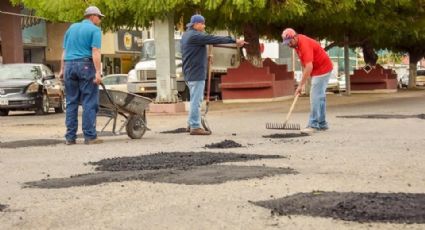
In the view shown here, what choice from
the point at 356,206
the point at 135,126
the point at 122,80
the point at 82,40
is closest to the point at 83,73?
the point at 82,40

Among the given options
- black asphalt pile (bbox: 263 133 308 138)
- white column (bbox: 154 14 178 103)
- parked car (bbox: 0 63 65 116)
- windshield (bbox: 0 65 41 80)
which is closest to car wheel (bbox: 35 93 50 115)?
parked car (bbox: 0 63 65 116)

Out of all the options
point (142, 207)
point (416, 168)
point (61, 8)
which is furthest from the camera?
point (61, 8)

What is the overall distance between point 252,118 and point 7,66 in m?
9.40

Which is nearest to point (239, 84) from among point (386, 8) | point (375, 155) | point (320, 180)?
point (386, 8)

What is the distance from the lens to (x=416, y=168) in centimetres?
777

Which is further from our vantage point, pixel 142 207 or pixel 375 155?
pixel 375 155

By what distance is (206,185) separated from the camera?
6.76m

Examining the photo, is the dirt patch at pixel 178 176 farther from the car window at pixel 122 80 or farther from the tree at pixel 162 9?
the car window at pixel 122 80

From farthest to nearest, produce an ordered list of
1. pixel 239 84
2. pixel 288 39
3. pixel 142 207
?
pixel 239 84 → pixel 288 39 → pixel 142 207

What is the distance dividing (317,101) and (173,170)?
5.55m

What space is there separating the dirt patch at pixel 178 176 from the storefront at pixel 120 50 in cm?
4373

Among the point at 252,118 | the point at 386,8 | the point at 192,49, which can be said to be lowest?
the point at 252,118

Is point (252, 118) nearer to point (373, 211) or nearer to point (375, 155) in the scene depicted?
point (375, 155)

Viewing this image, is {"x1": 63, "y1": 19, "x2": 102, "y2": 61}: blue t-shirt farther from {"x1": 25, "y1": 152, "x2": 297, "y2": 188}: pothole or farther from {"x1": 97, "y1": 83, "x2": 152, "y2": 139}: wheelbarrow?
{"x1": 25, "y1": 152, "x2": 297, "y2": 188}: pothole
